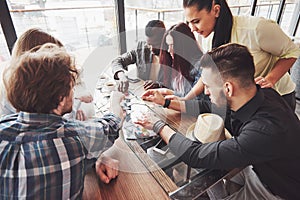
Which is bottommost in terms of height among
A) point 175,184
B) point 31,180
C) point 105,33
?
point 175,184

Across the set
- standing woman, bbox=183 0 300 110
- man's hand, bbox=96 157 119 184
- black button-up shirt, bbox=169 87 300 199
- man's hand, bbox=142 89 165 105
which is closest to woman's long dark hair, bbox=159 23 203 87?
standing woman, bbox=183 0 300 110

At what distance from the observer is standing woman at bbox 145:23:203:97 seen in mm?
1430

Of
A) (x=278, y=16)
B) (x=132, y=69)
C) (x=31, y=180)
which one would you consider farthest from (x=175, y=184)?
(x=278, y=16)

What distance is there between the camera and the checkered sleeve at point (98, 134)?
0.64m

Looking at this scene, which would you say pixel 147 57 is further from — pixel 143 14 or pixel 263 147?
pixel 263 147

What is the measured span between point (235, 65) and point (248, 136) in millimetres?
301

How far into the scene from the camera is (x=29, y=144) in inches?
21.0

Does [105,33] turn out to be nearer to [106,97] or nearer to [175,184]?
[106,97]

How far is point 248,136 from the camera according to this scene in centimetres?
73

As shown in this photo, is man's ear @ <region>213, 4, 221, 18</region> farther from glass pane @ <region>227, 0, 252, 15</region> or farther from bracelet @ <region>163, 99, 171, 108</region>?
glass pane @ <region>227, 0, 252, 15</region>

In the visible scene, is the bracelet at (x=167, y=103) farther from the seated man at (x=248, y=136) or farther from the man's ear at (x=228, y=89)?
the man's ear at (x=228, y=89)

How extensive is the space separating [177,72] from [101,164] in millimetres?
1047

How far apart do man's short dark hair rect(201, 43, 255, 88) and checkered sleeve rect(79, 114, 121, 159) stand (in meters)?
0.51

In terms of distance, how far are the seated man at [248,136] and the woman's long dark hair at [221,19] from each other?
1.23 feet
